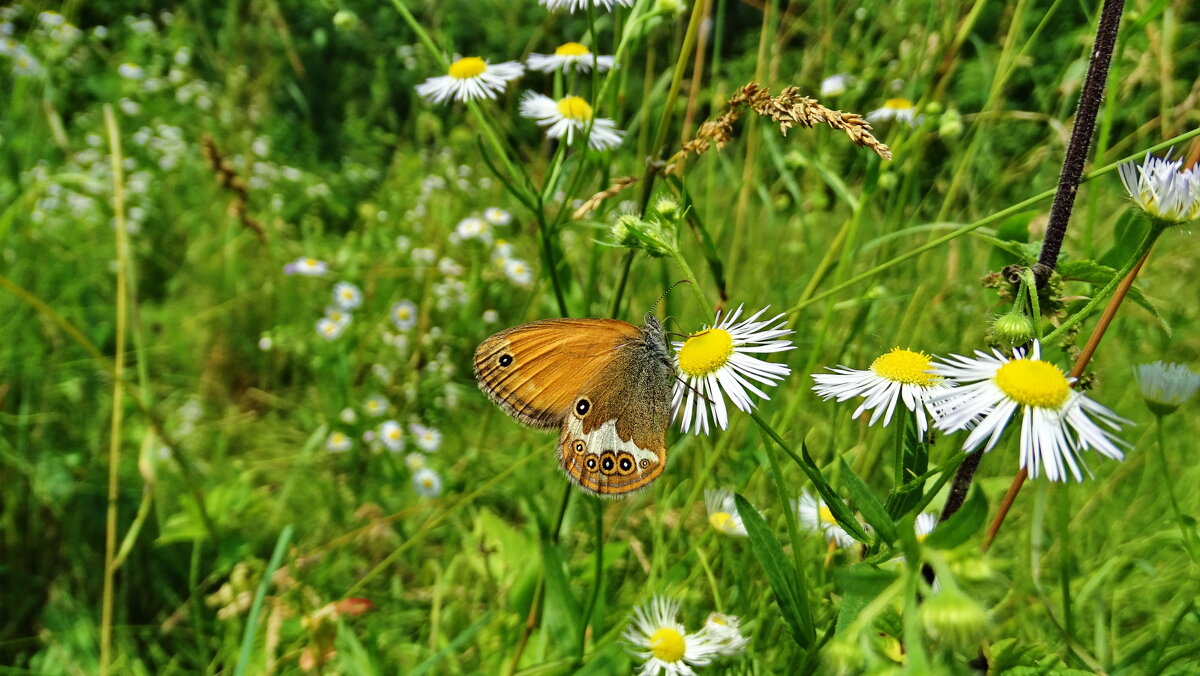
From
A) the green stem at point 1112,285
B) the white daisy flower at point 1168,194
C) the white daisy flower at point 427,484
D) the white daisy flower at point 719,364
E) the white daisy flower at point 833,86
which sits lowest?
the white daisy flower at point 427,484

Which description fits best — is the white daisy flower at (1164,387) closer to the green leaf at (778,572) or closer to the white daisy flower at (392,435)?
the green leaf at (778,572)

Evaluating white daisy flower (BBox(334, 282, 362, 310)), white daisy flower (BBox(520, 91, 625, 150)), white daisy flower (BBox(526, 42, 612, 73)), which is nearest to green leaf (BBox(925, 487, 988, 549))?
white daisy flower (BBox(520, 91, 625, 150))

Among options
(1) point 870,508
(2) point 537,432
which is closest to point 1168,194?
(1) point 870,508

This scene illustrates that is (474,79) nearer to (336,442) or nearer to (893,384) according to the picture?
(893,384)

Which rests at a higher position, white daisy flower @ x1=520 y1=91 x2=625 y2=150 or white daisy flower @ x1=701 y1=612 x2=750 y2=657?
white daisy flower @ x1=520 y1=91 x2=625 y2=150

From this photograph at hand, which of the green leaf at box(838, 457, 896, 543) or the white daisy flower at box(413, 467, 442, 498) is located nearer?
the green leaf at box(838, 457, 896, 543)

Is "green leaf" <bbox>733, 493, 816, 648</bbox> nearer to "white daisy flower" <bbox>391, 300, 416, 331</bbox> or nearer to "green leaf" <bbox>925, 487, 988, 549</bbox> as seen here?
"green leaf" <bbox>925, 487, 988, 549</bbox>

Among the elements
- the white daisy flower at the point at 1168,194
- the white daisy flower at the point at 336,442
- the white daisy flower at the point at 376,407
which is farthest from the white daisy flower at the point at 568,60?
the white daisy flower at the point at 336,442
